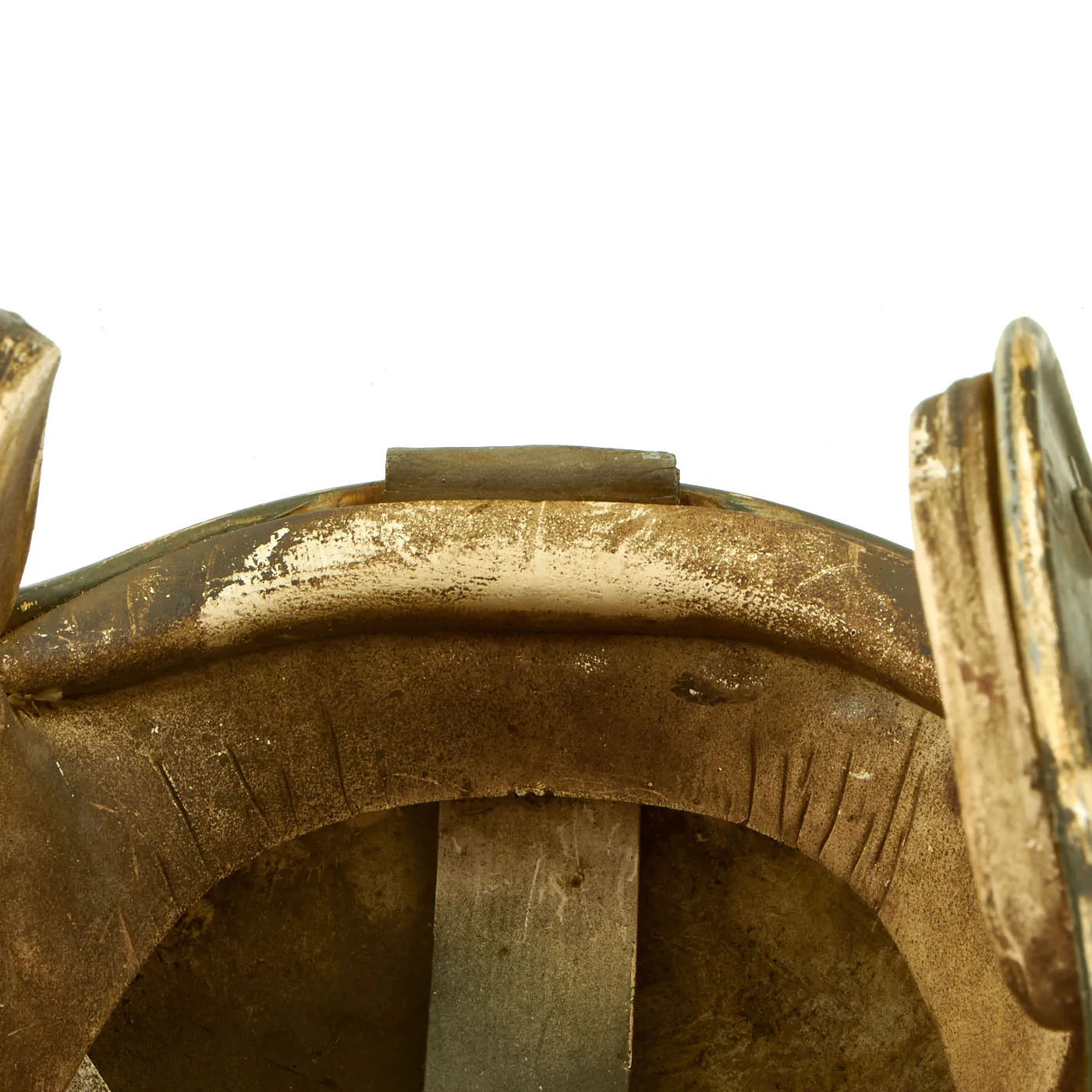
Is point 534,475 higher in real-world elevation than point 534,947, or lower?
higher

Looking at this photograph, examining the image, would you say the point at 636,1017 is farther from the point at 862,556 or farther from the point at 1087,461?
the point at 1087,461

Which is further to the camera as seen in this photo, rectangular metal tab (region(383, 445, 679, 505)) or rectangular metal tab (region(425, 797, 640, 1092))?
rectangular metal tab (region(425, 797, 640, 1092))

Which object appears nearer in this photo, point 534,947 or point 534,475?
point 534,475

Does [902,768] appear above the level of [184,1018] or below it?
above

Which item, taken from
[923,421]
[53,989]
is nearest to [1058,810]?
[923,421]

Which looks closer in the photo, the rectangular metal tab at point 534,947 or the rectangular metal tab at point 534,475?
the rectangular metal tab at point 534,475

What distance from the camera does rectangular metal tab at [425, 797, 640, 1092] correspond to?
1901 millimetres

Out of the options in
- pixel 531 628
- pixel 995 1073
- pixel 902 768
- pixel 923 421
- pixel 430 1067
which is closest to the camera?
pixel 923 421

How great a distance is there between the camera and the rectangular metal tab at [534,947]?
1901mm

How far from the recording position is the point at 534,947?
1.94m

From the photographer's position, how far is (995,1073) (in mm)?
1383

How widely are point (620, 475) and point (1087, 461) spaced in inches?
33.2

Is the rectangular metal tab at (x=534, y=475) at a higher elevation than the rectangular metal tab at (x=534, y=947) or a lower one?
higher

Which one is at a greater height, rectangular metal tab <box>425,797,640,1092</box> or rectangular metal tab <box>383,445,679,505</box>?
rectangular metal tab <box>383,445,679,505</box>
